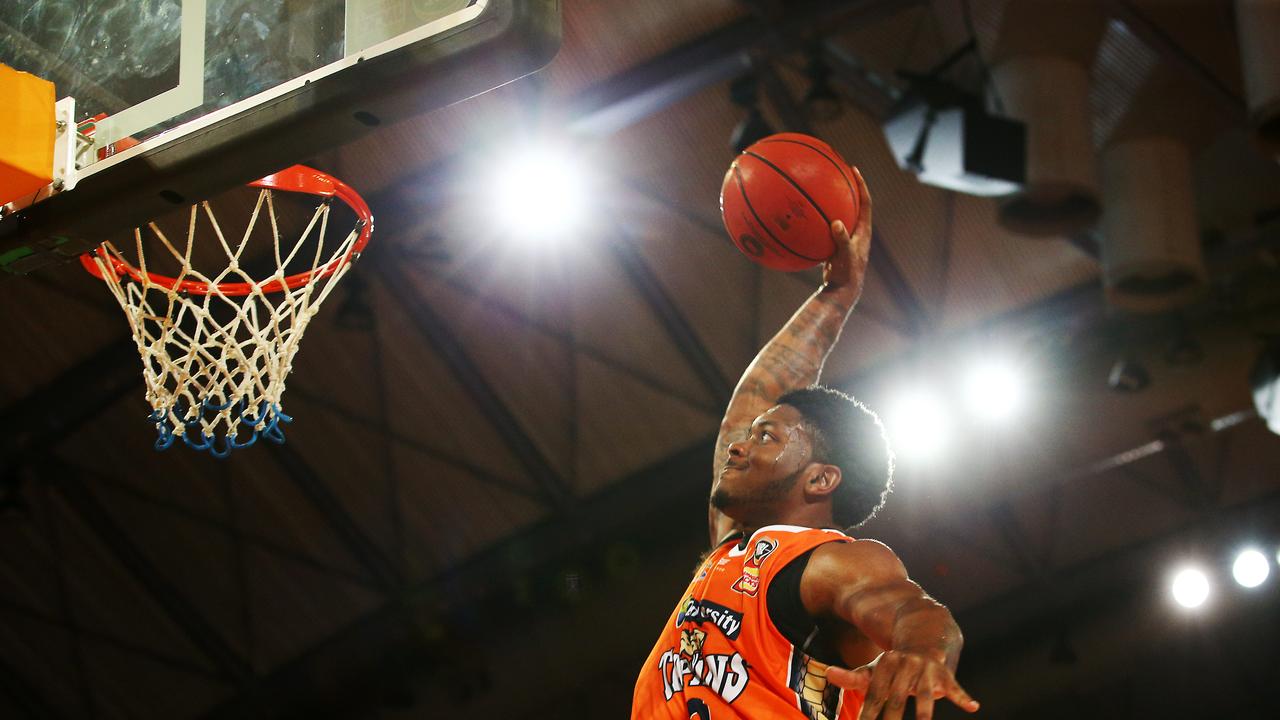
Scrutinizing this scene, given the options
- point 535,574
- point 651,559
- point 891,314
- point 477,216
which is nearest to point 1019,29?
point 891,314

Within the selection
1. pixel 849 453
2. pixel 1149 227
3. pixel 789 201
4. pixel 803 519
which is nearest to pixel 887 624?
pixel 803 519

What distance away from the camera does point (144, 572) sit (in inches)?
479

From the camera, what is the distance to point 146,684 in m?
12.8

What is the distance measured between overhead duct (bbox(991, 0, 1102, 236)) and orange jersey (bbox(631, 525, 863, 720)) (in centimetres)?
Answer: 540

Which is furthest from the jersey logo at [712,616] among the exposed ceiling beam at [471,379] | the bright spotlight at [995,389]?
the bright spotlight at [995,389]

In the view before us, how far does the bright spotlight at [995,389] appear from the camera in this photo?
35.2 feet

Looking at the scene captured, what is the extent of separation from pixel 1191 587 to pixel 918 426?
9.90 feet

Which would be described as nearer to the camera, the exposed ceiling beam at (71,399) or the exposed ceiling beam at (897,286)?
the exposed ceiling beam at (897,286)

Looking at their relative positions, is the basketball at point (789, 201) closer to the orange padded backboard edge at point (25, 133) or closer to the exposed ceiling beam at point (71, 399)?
the orange padded backboard edge at point (25, 133)

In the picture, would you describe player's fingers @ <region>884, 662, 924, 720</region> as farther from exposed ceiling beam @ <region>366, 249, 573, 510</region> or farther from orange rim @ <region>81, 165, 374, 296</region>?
exposed ceiling beam @ <region>366, 249, 573, 510</region>

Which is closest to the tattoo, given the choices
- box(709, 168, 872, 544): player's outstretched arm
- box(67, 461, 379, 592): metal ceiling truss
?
box(709, 168, 872, 544): player's outstretched arm

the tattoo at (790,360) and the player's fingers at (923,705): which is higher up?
the tattoo at (790,360)

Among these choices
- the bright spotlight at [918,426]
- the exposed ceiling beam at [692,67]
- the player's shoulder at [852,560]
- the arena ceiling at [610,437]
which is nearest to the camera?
the player's shoulder at [852,560]

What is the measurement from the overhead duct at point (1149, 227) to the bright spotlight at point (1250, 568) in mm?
3785
